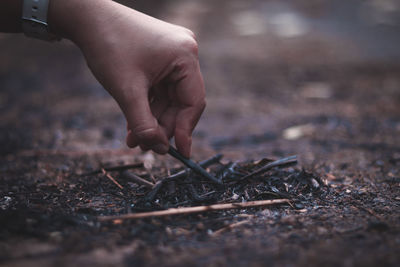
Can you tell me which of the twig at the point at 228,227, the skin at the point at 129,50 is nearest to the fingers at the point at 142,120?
the skin at the point at 129,50

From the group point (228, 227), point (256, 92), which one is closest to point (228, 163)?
point (228, 227)

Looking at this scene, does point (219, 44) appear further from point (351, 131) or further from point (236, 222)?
point (236, 222)

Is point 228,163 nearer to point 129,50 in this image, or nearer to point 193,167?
point 193,167

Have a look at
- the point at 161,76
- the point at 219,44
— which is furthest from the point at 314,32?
the point at 161,76

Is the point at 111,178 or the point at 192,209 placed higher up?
the point at 192,209

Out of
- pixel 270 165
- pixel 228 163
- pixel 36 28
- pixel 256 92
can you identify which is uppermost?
pixel 36 28

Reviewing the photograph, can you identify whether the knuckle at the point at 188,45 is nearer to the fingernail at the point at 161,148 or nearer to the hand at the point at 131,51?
the hand at the point at 131,51
